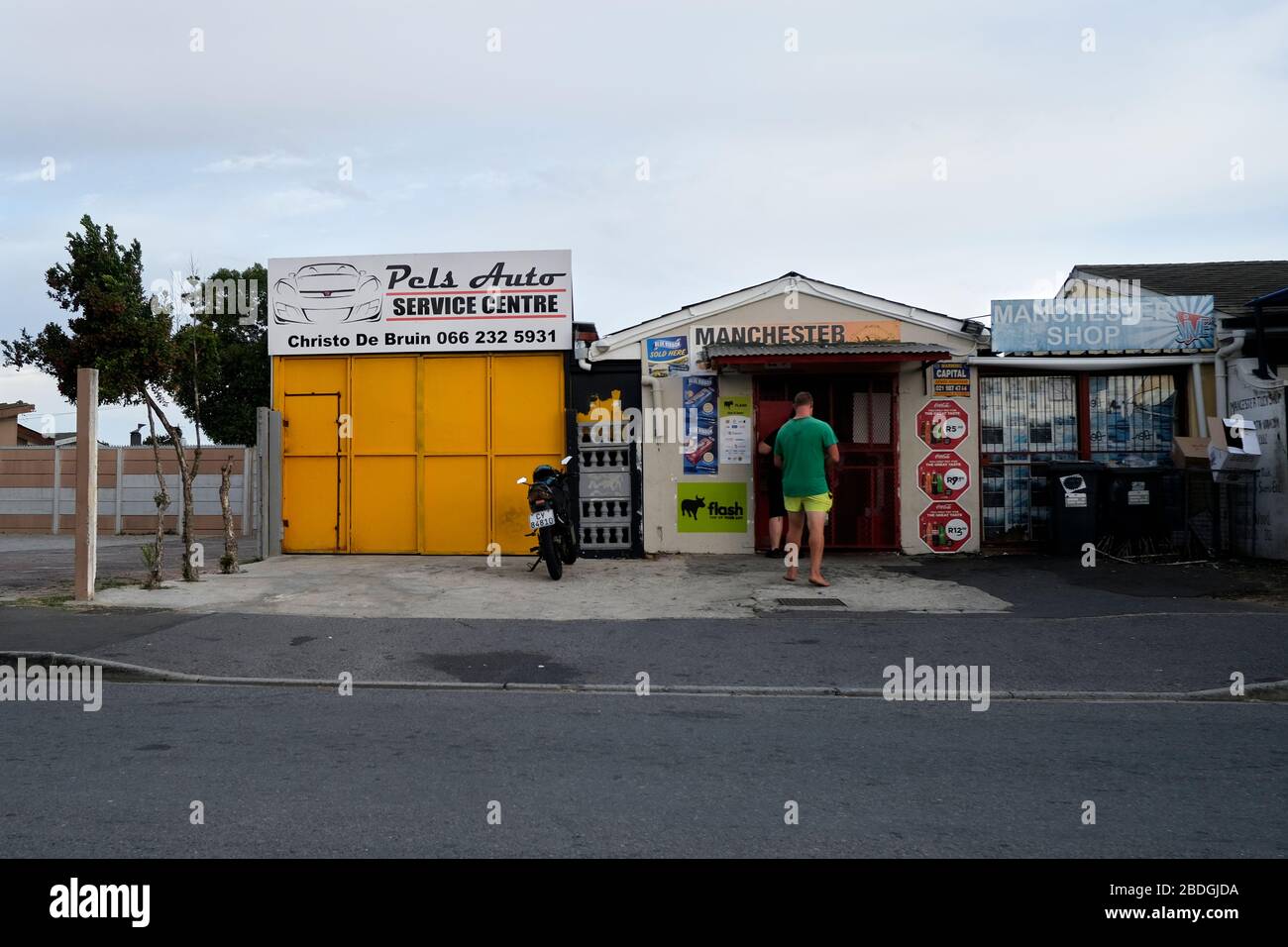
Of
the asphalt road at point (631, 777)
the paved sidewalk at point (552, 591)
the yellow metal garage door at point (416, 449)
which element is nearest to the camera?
the asphalt road at point (631, 777)

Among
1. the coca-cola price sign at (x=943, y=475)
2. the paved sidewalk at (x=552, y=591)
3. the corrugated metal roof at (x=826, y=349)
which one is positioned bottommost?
the paved sidewalk at (x=552, y=591)

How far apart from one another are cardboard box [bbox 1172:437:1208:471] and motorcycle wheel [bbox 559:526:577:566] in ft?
25.5

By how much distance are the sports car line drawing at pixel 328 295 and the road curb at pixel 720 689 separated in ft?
24.3

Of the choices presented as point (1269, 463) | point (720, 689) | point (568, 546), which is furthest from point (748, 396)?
point (720, 689)

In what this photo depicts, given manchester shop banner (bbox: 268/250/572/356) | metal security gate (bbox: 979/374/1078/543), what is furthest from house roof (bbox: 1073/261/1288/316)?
manchester shop banner (bbox: 268/250/572/356)

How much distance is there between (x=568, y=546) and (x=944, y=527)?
5.21 meters

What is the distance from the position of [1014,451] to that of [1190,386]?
2.52 m

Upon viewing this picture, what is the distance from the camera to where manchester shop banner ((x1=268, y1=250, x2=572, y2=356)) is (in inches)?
510

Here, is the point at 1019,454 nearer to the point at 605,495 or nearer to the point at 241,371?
the point at 605,495

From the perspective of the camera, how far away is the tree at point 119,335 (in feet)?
33.1

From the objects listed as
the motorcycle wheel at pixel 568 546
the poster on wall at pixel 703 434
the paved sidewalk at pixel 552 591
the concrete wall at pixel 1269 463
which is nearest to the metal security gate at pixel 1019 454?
the paved sidewalk at pixel 552 591

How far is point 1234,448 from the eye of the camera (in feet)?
38.2

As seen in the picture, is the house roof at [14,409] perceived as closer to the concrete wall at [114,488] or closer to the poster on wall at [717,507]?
the concrete wall at [114,488]

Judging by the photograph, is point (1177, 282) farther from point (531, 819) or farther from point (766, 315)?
point (531, 819)
